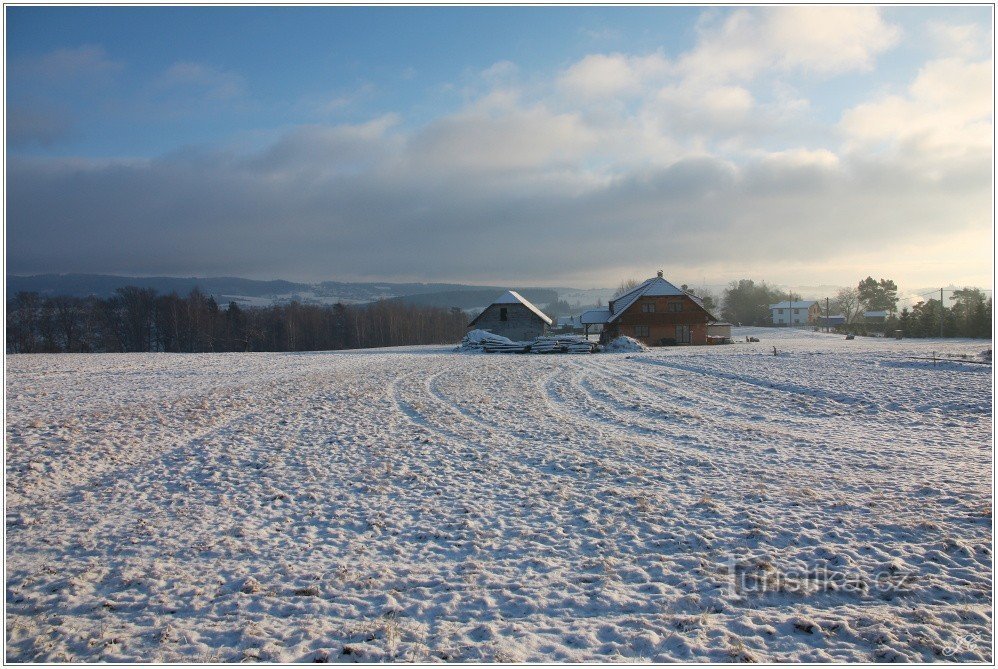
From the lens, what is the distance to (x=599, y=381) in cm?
2227

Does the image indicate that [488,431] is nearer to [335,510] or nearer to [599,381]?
[335,510]

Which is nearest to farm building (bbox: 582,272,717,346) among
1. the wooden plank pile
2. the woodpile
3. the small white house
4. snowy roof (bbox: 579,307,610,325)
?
the woodpile

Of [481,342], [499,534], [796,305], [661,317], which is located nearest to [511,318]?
[481,342]

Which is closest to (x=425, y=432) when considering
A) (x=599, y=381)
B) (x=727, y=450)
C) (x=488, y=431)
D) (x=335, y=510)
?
(x=488, y=431)

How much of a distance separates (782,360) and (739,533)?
26105 mm

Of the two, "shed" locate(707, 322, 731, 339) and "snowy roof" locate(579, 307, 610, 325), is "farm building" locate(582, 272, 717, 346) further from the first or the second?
"snowy roof" locate(579, 307, 610, 325)

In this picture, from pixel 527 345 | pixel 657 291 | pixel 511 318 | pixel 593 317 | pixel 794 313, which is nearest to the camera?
pixel 527 345

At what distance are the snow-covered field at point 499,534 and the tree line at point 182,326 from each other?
73448mm

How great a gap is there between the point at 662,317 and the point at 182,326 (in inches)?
2875

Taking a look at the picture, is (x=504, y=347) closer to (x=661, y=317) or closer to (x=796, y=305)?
(x=661, y=317)

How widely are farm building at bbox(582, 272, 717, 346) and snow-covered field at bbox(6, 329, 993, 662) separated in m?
36.1

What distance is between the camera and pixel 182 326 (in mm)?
80625

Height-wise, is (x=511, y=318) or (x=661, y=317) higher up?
(x=661, y=317)

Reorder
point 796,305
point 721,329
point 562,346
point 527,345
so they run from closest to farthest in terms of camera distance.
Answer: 1. point 562,346
2. point 527,345
3. point 721,329
4. point 796,305
